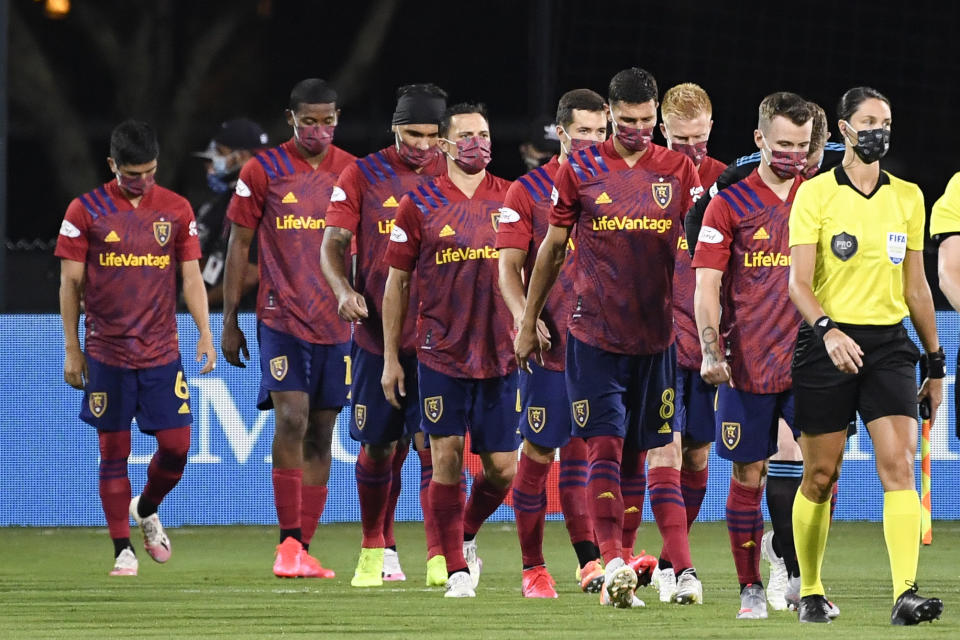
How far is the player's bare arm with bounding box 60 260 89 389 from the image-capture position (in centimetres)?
1020

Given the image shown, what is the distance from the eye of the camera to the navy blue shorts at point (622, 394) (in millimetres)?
8250

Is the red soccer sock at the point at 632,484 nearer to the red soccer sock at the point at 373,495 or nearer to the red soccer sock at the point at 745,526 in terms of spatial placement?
the red soccer sock at the point at 745,526

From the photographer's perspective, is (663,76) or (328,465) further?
(663,76)

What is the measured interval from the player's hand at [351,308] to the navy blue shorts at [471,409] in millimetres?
498

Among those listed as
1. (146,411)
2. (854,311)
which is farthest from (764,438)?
(146,411)

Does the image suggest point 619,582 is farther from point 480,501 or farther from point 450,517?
point 480,501

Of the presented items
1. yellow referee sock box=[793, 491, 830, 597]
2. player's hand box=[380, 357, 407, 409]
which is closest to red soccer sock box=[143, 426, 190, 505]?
player's hand box=[380, 357, 407, 409]

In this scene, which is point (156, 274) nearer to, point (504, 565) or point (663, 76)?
point (504, 565)

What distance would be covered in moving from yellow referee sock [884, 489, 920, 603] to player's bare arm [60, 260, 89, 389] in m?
4.38

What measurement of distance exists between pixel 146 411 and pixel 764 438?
11.4 feet

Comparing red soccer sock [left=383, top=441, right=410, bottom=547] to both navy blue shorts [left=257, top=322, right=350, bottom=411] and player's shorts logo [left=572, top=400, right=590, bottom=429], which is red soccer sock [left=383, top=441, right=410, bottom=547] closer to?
navy blue shorts [left=257, top=322, right=350, bottom=411]

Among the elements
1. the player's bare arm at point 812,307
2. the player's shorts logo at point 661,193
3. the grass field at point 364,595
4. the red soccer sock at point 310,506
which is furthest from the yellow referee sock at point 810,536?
the red soccer sock at point 310,506

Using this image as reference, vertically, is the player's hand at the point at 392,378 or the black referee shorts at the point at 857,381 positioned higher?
the black referee shorts at the point at 857,381

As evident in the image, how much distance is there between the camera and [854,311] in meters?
7.31
